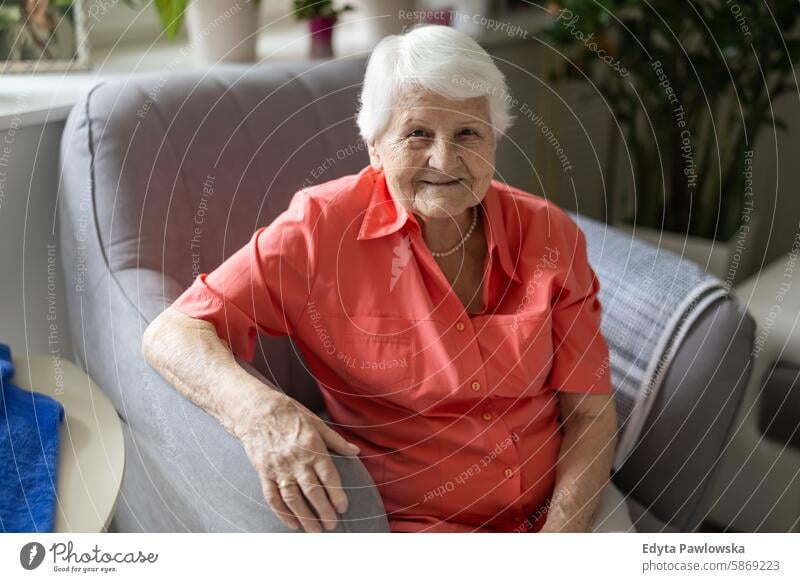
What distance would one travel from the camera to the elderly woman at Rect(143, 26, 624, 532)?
2.46ft

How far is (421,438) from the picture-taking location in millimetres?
842

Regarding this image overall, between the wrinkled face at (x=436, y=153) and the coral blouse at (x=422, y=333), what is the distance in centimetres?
4

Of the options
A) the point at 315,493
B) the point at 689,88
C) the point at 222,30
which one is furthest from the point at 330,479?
the point at 689,88

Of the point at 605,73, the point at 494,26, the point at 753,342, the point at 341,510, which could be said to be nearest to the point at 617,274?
the point at 753,342

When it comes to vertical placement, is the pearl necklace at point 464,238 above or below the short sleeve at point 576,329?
above

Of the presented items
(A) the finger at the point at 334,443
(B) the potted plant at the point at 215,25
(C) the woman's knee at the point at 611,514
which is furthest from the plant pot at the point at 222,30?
(C) the woman's knee at the point at 611,514

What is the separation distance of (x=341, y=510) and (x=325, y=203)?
0.99ft

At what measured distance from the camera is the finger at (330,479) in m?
0.70

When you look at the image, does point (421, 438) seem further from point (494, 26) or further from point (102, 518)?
point (494, 26)

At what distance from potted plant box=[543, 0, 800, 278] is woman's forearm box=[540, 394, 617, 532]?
513 mm

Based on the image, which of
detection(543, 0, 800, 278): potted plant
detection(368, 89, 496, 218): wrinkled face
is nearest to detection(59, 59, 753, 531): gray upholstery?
detection(368, 89, 496, 218): wrinkled face

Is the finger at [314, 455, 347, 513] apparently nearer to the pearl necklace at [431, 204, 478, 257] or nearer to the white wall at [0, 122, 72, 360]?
the pearl necklace at [431, 204, 478, 257]

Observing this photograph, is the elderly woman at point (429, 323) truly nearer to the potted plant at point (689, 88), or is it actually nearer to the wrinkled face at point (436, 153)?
the wrinkled face at point (436, 153)
